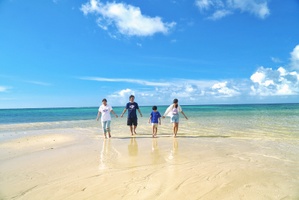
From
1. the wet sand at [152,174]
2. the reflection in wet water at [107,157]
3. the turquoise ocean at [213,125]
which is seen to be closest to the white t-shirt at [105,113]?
the turquoise ocean at [213,125]

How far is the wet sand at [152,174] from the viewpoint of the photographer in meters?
3.94

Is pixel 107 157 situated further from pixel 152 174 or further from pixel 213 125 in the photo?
pixel 213 125

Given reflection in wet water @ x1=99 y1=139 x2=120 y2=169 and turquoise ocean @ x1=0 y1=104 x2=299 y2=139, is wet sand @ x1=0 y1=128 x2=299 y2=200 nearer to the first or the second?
reflection in wet water @ x1=99 y1=139 x2=120 y2=169

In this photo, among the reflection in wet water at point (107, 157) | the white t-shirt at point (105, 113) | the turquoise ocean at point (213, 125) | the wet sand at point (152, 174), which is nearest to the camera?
the wet sand at point (152, 174)

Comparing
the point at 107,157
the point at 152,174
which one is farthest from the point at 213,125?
the point at 152,174

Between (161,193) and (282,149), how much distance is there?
19.2ft

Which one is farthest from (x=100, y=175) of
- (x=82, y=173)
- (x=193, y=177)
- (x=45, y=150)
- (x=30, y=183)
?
(x=45, y=150)

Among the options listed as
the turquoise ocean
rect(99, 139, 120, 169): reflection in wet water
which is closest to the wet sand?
rect(99, 139, 120, 169): reflection in wet water

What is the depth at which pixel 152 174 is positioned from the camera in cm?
488

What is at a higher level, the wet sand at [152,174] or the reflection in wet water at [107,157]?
the reflection in wet water at [107,157]

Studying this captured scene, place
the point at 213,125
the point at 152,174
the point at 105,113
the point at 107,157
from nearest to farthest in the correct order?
the point at 152,174 → the point at 107,157 → the point at 105,113 → the point at 213,125

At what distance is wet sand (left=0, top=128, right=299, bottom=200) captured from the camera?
155 inches

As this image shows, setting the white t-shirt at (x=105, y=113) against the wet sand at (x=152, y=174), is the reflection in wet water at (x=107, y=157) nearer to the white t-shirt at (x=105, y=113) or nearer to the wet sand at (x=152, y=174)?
the wet sand at (x=152, y=174)

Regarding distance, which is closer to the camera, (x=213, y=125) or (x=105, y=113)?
(x=105, y=113)
